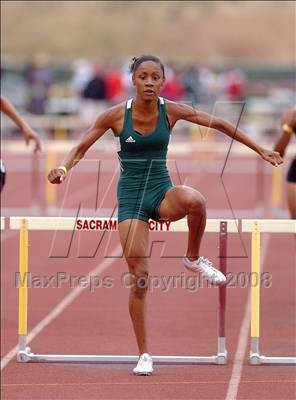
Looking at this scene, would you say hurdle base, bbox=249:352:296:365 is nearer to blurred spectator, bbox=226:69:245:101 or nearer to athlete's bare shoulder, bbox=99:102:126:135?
athlete's bare shoulder, bbox=99:102:126:135

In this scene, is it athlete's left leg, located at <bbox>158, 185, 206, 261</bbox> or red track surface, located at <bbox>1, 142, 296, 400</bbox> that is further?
red track surface, located at <bbox>1, 142, 296, 400</bbox>

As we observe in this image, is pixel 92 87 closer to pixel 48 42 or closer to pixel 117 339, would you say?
pixel 117 339

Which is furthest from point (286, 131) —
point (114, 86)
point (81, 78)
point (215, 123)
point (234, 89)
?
point (81, 78)

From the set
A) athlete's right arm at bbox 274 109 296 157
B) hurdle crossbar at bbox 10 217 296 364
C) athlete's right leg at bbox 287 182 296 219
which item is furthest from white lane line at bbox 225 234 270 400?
athlete's right arm at bbox 274 109 296 157

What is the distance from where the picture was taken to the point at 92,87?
115 ft

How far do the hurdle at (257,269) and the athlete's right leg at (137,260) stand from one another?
39.7 inches

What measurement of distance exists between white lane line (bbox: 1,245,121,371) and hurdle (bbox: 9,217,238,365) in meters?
0.19

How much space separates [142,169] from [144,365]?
1320mm

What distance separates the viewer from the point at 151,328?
11.1m

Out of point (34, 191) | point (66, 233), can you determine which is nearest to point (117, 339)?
point (66, 233)

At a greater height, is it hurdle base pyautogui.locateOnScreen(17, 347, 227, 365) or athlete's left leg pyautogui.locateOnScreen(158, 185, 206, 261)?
athlete's left leg pyautogui.locateOnScreen(158, 185, 206, 261)

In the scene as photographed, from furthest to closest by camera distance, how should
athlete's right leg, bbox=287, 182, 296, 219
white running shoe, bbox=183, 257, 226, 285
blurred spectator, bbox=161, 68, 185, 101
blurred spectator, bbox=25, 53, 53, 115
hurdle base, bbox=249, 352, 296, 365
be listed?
1. blurred spectator, bbox=25, 53, 53, 115
2. blurred spectator, bbox=161, 68, 185, 101
3. athlete's right leg, bbox=287, 182, 296, 219
4. hurdle base, bbox=249, 352, 296, 365
5. white running shoe, bbox=183, 257, 226, 285

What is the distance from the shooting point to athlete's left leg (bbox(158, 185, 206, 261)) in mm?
8211

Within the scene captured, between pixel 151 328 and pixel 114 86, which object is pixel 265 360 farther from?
pixel 114 86
